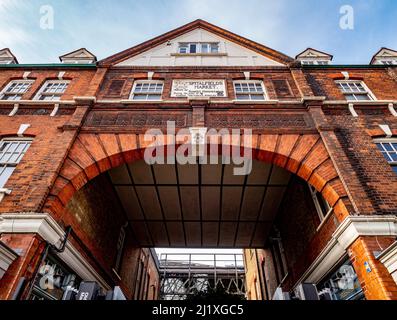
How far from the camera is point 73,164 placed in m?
7.06

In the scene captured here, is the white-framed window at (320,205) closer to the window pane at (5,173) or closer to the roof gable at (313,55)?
the roof gable at (313,55)

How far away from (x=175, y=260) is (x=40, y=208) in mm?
19631

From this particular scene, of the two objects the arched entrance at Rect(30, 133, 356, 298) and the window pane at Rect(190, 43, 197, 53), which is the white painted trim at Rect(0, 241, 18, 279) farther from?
the window pane at Rect(190, 43, 197, 53)

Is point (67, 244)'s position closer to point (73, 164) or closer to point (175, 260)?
point (73, 164)

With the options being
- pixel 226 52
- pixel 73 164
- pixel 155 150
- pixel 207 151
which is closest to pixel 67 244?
pixel 73 164

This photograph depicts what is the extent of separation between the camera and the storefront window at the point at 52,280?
245 inches

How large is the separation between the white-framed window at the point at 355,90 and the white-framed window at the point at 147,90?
7.31m

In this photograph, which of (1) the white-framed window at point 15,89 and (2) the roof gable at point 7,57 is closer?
(1) the white-framed window at point 15,89

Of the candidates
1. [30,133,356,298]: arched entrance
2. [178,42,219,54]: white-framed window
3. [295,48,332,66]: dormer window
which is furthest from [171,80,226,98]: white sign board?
[295,48,332,66]: dormer window

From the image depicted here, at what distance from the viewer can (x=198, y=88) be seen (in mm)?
10070

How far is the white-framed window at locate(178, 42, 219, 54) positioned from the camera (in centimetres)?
1253

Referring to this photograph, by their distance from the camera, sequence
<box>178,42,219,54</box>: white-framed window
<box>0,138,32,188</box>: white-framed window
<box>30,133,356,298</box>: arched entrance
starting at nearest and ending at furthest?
<box>30,133,356,298</box>: arched entrance, <box>0,138,32,188</box>: white-framed window, <box>178,42,219,54</box>: white-framed window

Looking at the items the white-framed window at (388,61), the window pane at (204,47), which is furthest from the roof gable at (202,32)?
the white-framed window at (388,61)

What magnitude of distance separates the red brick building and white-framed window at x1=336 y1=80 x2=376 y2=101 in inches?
3.2
